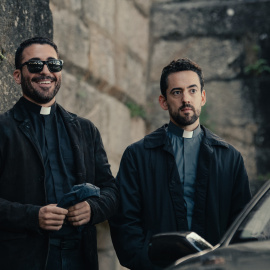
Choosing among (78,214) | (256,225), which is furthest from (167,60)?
(256,225)

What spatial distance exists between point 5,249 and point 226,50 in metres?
4.58

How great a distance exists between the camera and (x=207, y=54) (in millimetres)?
6961

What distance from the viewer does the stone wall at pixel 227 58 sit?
6.73m

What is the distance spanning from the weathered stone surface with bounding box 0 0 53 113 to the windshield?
6.24ft

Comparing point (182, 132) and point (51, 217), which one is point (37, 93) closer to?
point (51, 217)

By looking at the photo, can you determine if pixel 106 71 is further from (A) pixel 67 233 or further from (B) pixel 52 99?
(A) pixel 67 233

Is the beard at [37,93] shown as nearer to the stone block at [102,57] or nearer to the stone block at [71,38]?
the stone block at [71,38]

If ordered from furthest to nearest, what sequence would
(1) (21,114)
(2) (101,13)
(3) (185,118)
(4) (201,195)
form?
(2) (101,13)
(3) (185,118)
(4) (201,195)
(1) (21,114)

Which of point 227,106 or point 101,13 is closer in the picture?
point 101,13

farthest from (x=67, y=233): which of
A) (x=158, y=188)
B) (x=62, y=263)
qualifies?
(x=158, y=188)

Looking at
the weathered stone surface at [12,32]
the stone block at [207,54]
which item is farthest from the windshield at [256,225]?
the stone block at [207,54]

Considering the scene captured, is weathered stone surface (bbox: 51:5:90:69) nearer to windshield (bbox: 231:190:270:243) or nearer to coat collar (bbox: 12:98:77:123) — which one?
coat collar (bbox: 12:98:77:123)

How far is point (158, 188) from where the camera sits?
3.33 meters

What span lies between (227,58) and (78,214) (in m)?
4.34
